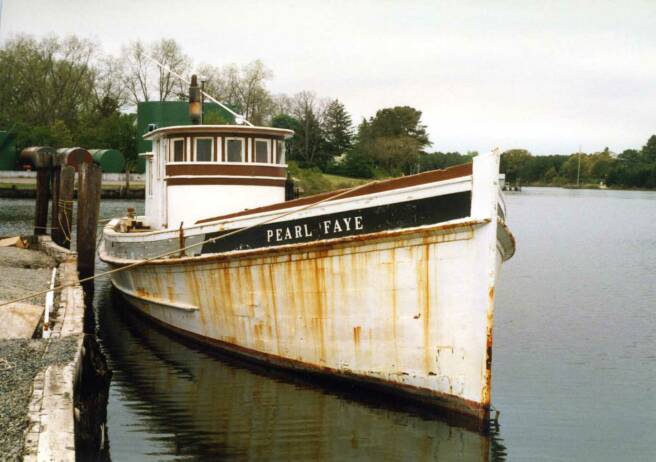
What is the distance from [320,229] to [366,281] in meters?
0.94

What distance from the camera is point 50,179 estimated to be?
2058cm

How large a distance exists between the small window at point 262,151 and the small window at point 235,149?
0.89 ft

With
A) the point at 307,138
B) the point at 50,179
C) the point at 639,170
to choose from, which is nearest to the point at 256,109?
the point at 307,138

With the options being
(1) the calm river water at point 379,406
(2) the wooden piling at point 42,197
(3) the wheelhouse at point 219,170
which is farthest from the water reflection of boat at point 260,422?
(2) the wooden piling at point 42,197

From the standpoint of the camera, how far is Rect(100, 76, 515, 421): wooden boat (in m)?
8.73

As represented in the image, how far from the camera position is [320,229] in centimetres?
969

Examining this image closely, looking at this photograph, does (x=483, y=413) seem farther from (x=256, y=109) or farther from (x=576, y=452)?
(x=256, y=109)

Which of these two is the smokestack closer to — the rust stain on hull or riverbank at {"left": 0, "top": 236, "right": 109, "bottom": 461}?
riverbank at {"left": 0, "top": 236, "right": 109, "bottom": 461}

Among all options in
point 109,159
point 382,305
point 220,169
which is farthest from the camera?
point 109,159

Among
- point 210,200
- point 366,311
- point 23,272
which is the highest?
point 210,200

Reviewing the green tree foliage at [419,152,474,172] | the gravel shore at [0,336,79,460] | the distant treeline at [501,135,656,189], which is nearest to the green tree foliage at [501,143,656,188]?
the distant treeline at [501,135,656,189]

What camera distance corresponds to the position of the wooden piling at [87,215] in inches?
588

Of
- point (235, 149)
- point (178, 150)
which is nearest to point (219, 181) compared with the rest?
point (235, 149)

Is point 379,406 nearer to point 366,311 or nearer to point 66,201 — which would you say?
point 366,311
